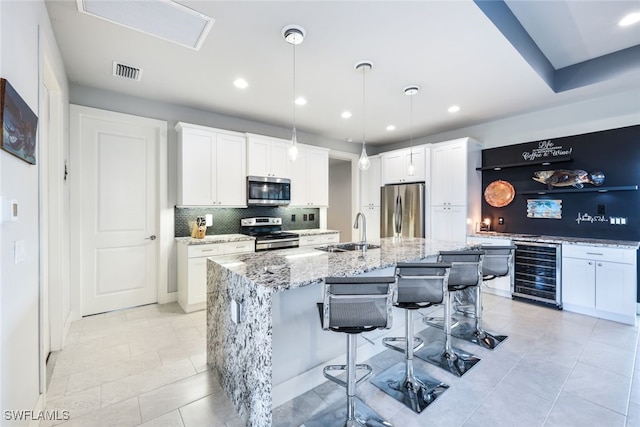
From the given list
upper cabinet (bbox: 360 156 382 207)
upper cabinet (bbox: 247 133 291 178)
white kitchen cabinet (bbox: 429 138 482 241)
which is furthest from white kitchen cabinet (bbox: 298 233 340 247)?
white kitchen cabinet (bbox: 429 138 482 241)

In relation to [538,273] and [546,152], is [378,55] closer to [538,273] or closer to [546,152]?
[546,152]

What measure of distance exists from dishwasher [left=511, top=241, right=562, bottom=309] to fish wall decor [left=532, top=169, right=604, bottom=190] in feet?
3.28

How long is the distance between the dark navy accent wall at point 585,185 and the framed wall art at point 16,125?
5574 mm

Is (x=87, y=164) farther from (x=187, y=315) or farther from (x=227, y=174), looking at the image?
(x=187, y=315)

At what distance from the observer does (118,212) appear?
3650 millimetres

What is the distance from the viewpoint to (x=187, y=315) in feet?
11.5

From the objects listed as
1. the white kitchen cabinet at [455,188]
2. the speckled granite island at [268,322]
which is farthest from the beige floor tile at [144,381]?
the white kitchen cabinet at [455,188]

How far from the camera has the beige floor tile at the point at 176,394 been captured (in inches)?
74.2

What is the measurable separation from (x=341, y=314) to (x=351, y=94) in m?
2.92

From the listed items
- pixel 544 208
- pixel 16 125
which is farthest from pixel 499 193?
pixel 16 125

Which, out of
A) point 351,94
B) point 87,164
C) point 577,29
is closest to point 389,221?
point 351,94

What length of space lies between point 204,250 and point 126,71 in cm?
219

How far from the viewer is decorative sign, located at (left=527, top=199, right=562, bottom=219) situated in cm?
414

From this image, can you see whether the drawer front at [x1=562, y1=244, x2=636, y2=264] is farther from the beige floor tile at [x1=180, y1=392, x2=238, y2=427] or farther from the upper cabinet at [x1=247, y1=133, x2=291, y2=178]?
the beige floor tile at [x1=180, y1=392, x2=238, y2=427]
